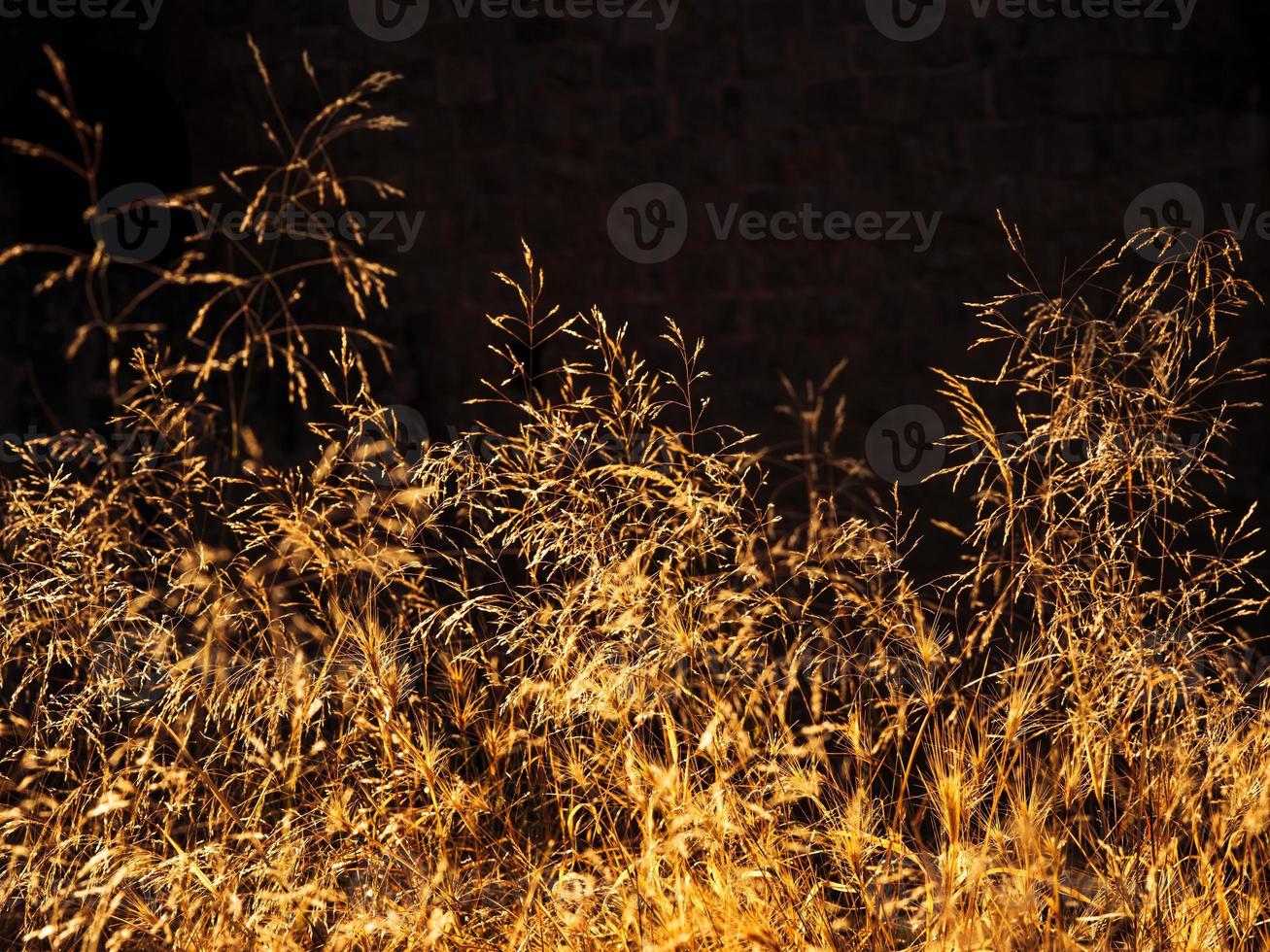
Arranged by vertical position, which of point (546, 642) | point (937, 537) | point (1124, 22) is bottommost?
point (937, 537)

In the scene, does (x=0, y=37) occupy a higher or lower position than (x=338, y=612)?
higher

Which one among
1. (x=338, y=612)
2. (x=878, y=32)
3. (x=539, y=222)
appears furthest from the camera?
(x=539, y=222)

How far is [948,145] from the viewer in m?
4.14

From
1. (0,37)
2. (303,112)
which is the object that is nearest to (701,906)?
(303,112)

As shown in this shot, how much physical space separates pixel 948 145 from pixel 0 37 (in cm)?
334

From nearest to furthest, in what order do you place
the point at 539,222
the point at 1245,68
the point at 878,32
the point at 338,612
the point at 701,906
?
1. the point at 701,906
2. the point at 338,612
3. the point at 1245,68
4. the point at 878,32
5. the point at 539,222

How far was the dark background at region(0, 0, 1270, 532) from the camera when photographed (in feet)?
13.1

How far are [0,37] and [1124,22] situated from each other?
381 cm

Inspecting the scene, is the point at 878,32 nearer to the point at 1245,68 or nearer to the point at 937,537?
the point at 1245,68

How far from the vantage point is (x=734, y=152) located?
433 centimetres

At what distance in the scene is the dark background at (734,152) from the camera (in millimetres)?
3990

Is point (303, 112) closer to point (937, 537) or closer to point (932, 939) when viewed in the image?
point (937, 537)

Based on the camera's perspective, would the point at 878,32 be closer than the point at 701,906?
No

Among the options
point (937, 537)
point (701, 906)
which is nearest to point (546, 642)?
point (701, 906)
